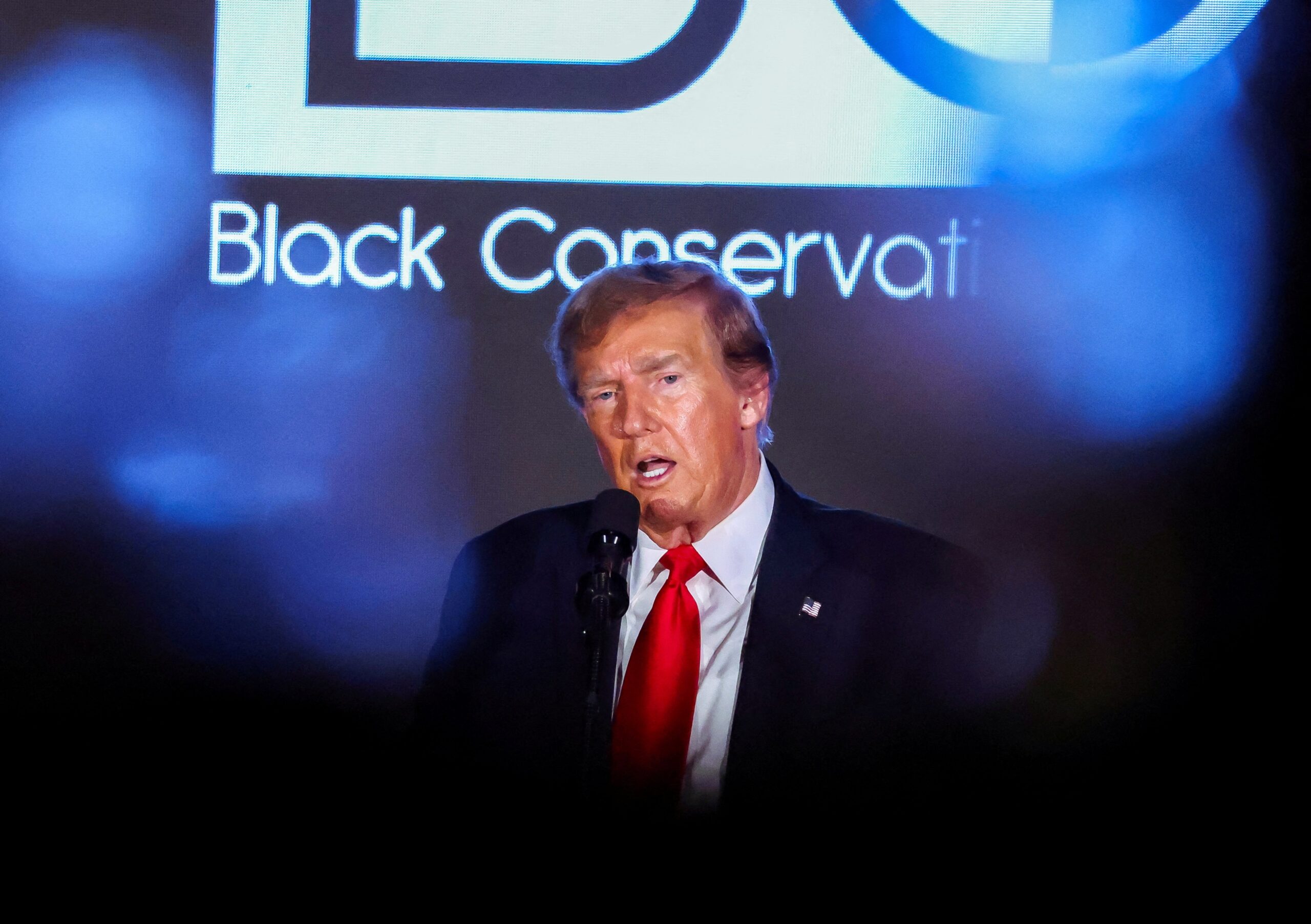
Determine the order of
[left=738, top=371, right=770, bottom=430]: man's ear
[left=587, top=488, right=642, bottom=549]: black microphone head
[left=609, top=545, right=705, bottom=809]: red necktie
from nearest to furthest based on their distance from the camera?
[left=587, top=488, right=642, bottom=549]: black microphone head
[left=609, top=545, right=705, bottom=809]: red necktie
[left=738, top=371, right=770, bottom=430]: man's ear

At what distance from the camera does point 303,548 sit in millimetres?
3430

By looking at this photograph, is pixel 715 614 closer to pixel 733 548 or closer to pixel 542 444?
pixel 733 548

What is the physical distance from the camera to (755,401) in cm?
280

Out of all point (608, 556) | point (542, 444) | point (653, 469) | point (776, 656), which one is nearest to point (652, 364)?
point (653, 469)

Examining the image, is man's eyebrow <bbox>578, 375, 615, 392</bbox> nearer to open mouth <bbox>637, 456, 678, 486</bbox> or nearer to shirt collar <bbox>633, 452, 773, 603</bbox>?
open mouth <bbox>637, 456, 678, 486</bbox>

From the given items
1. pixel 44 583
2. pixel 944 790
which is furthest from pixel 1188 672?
pixel 44 583

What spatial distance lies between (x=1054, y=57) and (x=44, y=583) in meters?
3.19

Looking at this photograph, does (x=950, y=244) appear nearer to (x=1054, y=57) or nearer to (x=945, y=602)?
(x=1054, y=57)

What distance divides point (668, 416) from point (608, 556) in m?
0.89

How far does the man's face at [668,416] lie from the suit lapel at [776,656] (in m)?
0.17

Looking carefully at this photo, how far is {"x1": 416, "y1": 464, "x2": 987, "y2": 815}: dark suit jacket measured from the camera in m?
2.39

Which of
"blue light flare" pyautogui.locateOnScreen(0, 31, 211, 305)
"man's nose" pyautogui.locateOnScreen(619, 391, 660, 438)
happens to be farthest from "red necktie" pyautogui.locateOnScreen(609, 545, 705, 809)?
"blue light flare" pyautogui.locateOnScreen(0, 31, 211, 305)

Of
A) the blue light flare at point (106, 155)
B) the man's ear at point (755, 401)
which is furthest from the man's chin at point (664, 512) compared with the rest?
the blue light flare at point (106, 155)

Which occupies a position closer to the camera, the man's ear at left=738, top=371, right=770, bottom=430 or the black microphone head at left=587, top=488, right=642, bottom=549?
the black microphone head at left=587, top=488, right=642, bottom=549
